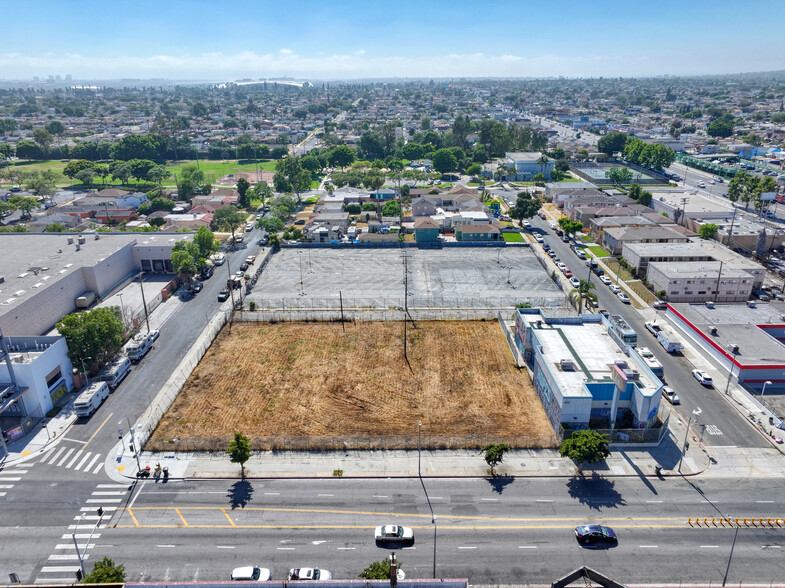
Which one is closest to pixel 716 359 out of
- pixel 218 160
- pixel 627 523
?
pixel 627 523

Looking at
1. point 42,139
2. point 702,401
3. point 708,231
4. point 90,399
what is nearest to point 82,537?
point 90,399

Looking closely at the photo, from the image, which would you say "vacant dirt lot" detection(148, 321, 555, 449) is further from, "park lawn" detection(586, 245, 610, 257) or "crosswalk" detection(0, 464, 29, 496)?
"park lawn" detection(586, 245, 610, 257)

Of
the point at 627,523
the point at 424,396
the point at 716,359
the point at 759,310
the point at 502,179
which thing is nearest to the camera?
the point at 627,523

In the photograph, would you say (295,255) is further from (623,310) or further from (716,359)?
(716,359)

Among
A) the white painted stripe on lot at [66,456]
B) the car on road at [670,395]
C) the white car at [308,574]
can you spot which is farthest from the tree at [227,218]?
the car on road at [670,395]

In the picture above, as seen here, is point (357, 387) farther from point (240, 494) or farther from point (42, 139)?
point (42, 139)
